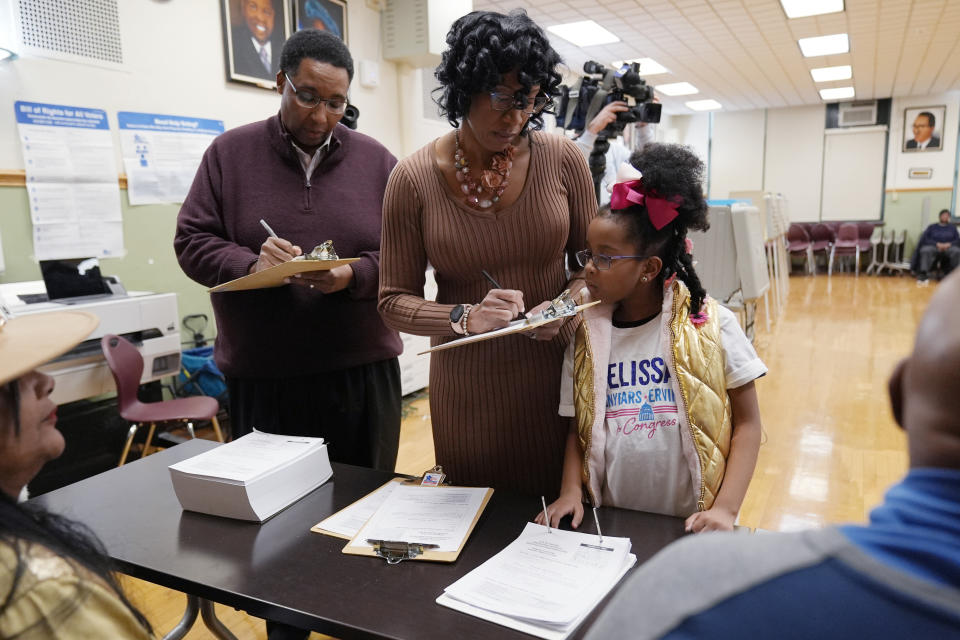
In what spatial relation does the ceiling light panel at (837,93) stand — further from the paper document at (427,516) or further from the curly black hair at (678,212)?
the paper document at (427,516)

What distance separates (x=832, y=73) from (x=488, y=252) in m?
10.3

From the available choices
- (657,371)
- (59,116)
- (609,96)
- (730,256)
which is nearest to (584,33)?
(730,256)

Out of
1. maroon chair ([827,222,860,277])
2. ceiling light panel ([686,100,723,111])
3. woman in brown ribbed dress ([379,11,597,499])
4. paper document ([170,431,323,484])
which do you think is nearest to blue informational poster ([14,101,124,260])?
paper document ([170,431,323,484])

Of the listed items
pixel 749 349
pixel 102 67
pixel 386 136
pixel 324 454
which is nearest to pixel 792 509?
pixel 749 349

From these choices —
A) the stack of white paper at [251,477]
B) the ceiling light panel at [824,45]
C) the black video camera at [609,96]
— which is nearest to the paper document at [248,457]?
the stack of white paper at [251,477]

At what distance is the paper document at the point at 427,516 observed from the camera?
3.65 ft

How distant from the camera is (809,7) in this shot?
6.42 m

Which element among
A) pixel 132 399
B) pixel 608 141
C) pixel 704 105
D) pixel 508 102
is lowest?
pixel 132 399

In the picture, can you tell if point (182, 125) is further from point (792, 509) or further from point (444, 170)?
point (792, 509)

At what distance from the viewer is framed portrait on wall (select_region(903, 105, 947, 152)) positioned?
11.6 m

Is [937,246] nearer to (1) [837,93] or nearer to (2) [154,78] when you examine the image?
(1) [837,93]

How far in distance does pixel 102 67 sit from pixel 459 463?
2.91 m

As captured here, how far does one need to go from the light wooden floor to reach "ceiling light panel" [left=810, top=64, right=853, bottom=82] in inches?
156

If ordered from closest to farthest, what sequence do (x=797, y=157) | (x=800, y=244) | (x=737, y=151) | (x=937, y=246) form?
(x=937, y=246) → (x=800, y=244) → (x=797, y=157) → (x=737, y=151)
